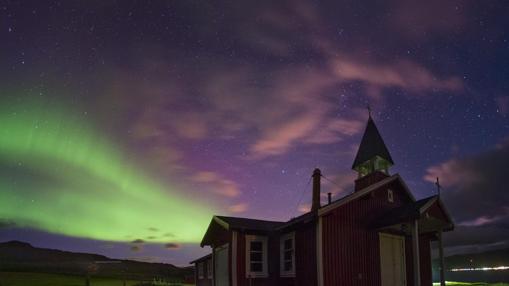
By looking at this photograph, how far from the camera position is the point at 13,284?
184 feet

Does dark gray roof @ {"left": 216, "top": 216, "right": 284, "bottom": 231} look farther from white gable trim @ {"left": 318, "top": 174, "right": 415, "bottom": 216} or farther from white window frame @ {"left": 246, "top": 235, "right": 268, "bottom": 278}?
white gable trim @ {"left": 318, "top": 174, "right": 415, "bottom": 216}

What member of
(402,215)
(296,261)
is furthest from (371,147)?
(296,261)

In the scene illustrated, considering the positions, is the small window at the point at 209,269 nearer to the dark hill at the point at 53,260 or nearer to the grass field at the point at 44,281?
the grass field at the point at 44,281

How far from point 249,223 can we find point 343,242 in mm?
6030

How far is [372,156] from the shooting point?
27.9 metres

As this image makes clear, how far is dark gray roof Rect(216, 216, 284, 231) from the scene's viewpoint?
2342 cm

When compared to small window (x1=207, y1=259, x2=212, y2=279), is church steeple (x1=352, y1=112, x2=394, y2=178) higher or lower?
higher

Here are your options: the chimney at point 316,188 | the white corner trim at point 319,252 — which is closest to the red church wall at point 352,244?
the white corner trim at point 319,252

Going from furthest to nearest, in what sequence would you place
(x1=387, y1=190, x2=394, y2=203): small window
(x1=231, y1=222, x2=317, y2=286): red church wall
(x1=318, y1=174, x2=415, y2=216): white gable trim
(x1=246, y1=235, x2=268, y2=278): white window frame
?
(x1=387, y1=190, x2=394, y2=203): small window, (x1=246, y1=235, x2=268, y2=278): white window frame, (x1=231, y1=222, x2=317, y2=286): red church wall, (x1=318, y1=174, x2=415, y2=216): white gable trim

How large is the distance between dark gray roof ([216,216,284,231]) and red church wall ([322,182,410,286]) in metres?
4.36

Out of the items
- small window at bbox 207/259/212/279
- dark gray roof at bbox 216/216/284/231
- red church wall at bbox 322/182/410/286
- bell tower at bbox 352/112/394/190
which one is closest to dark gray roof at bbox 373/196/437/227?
red church wall at bbox 322/182/410/286

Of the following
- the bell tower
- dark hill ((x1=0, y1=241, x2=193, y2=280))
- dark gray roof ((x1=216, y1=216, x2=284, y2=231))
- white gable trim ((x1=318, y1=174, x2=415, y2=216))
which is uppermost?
the bell tower

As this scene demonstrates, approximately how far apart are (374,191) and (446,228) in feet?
12.8

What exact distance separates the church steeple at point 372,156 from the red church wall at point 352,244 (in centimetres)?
559
